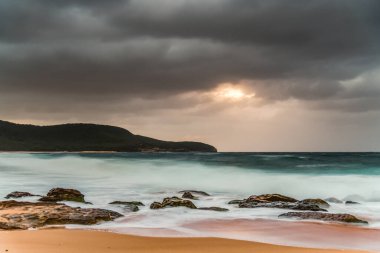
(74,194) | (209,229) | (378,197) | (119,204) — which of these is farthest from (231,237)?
(378,197)

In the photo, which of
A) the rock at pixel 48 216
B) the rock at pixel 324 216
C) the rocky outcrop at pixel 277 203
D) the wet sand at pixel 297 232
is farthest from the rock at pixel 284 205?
the rock at pixel 48 216

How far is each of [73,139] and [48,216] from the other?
421ft

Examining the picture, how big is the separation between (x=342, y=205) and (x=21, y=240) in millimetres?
11731

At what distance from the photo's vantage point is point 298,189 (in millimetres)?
27172

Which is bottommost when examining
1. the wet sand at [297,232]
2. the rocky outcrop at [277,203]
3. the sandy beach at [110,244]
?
the sandy beach at [110,244]

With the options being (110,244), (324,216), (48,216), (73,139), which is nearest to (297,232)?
(324,216)

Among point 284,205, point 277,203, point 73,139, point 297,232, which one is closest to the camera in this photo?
point 297,232

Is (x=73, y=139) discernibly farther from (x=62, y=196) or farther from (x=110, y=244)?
(x=110, y=244)

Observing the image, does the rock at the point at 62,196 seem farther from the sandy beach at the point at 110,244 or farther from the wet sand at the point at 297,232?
the sandy beach at the point at 110,244

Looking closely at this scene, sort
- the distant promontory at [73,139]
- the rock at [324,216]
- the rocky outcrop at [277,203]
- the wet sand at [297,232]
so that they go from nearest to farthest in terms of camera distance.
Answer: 1. the wet sand at [297,232]
2. the rock at [324,216]
3. the rocky outcrop at [277,203]
4. the distant promontory at [73,139]

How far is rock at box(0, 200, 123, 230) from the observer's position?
34.2 feet

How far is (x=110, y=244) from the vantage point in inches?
332

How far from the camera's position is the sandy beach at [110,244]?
26.0 ft

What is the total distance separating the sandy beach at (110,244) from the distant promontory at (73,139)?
4595 inches
